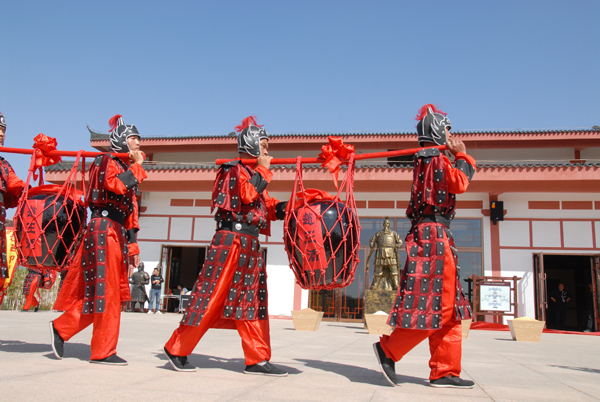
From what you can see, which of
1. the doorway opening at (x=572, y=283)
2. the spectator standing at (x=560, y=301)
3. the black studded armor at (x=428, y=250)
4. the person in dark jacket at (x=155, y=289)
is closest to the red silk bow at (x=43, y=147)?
the black studded armor at (x=428, y=250)

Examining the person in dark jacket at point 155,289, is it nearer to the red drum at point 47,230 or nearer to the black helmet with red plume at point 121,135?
the red drum at point 47,230

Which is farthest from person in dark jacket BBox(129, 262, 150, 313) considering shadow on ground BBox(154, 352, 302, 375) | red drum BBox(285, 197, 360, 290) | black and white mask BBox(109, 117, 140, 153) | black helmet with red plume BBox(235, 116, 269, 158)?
red drum BBox(285, 197, 360, 290)

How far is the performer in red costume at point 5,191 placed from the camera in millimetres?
3551

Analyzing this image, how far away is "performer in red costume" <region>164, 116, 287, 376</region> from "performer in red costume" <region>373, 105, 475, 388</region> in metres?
0.79

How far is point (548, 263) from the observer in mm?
16844

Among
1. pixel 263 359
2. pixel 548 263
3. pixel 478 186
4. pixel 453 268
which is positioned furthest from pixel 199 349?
pixel 548 263

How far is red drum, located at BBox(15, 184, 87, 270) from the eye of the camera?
11.6ft

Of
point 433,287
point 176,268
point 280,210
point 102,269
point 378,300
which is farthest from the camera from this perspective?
point 176,268

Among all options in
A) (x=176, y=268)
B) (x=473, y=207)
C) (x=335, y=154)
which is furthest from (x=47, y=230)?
(x=176, y=268)

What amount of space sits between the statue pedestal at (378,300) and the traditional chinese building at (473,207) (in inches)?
117

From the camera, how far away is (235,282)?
9.89ft

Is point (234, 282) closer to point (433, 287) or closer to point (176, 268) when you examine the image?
point (433, 287)

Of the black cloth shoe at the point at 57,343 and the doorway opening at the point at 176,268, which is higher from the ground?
the doorway opening at the point at 176,268

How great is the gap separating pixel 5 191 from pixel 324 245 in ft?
8.58
